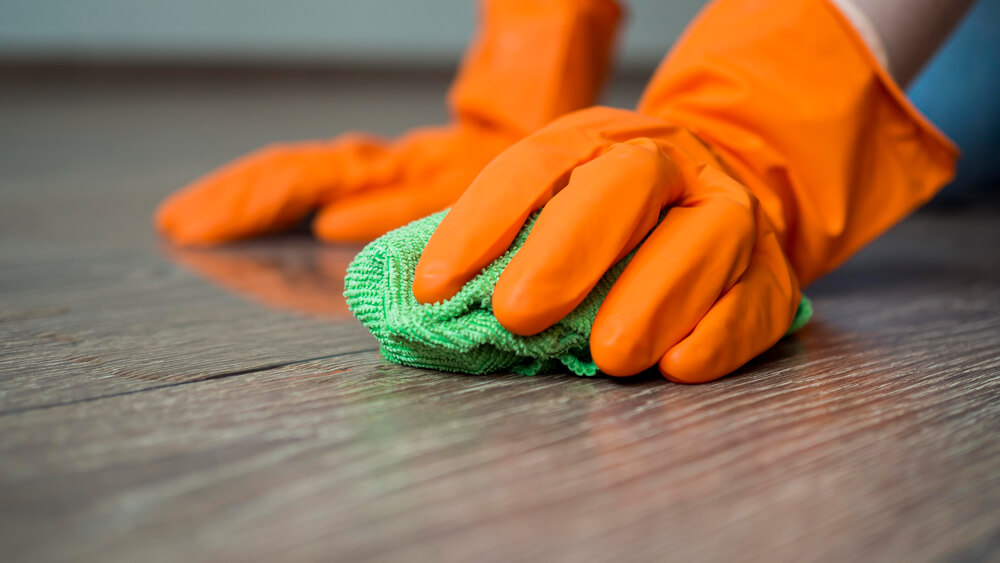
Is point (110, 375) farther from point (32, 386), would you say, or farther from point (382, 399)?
point (382, 399)

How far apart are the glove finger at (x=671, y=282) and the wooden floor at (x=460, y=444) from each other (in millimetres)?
27

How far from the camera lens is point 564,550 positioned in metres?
0.29

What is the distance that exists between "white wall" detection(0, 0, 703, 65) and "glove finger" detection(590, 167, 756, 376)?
1.82 meters

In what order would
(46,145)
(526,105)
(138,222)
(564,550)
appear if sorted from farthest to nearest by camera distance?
(46,145), (138,222), (526,105), (564,550)

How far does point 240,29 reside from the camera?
206cm

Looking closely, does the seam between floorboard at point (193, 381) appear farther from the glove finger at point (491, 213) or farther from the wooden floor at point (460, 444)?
the glove finger at point (491, 213)

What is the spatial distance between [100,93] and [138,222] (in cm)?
96

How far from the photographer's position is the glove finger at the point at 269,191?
3.55 ft

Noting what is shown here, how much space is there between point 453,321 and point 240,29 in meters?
1.84

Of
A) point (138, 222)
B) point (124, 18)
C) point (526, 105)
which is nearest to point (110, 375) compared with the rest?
→ point (526, 105)

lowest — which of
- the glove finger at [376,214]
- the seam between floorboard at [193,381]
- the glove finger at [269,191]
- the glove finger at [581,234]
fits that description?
the glove finger at [376,214]

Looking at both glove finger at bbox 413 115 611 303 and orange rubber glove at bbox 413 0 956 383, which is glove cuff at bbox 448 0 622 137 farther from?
glove finger at bbox 413 115 611 303

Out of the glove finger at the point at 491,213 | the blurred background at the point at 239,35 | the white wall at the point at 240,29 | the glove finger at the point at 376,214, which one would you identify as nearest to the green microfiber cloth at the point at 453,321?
the glove finger at the point at 491,213

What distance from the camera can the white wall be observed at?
1.86 meters
